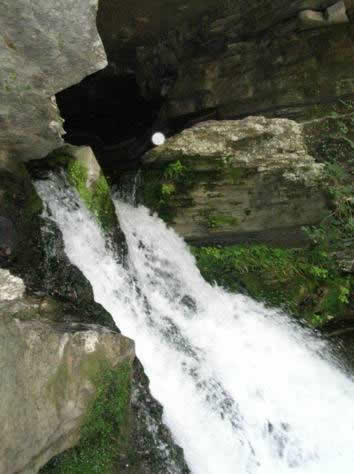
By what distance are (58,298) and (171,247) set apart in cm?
305

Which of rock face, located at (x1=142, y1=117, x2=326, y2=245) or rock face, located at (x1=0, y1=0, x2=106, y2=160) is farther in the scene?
rock face, located at (x1=142, y1=117, x2=326, y2=245)

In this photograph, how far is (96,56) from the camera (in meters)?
4.98

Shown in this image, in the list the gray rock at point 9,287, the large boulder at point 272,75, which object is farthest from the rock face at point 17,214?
the large boulder at point 272,75

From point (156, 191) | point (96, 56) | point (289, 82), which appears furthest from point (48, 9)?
point (289, 82)

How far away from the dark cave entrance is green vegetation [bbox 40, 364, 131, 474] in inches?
249

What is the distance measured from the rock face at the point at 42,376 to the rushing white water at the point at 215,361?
51.6 inches

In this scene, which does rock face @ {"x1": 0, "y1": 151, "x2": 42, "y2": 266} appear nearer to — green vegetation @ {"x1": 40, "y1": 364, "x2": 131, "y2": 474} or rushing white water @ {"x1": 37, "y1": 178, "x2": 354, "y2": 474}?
rushing white water @ {"x1": 37, "y1": 178, "x2": 354, "y2": 474}

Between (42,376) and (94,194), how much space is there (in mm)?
3394

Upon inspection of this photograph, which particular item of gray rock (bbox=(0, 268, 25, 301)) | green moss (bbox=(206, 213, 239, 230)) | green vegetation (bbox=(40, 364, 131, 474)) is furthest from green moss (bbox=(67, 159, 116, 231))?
green vegetation (bbox=(40, 364, 131, 474))

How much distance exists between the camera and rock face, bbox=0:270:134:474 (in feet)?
10.9

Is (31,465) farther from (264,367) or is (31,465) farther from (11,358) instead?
(264,367)

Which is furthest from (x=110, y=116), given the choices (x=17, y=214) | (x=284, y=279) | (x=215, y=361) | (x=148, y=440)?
(x=148, y=440)

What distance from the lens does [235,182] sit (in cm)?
756

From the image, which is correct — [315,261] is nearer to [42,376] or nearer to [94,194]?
[94,194]
